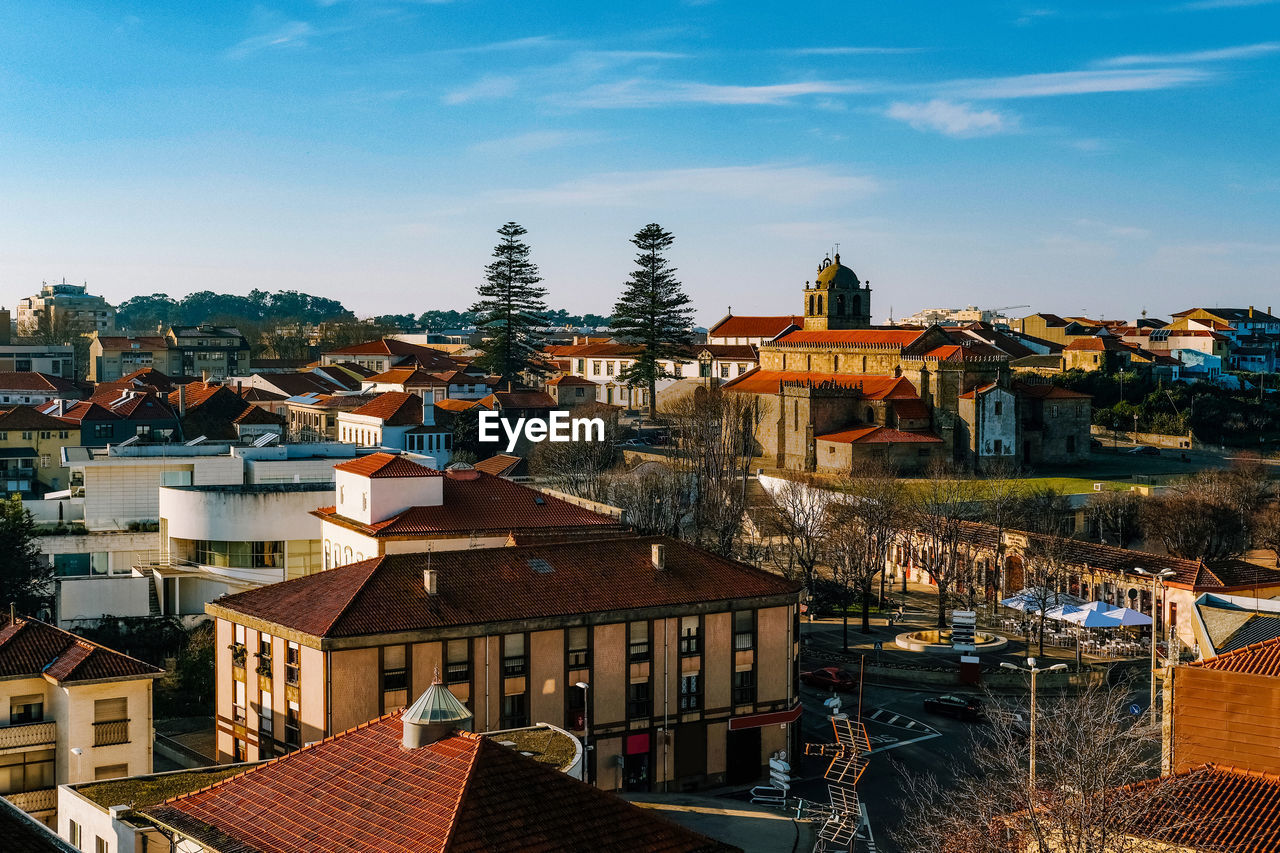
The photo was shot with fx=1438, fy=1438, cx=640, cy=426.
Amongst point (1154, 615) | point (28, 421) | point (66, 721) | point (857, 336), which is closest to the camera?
point (66, 721)

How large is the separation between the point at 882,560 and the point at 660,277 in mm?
37585

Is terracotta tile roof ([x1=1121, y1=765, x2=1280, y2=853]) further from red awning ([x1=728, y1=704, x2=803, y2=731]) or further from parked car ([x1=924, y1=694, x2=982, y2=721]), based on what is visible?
parked car ([x1=924, y1=694, x2=982, y2=721])

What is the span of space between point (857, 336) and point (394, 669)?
54130mm

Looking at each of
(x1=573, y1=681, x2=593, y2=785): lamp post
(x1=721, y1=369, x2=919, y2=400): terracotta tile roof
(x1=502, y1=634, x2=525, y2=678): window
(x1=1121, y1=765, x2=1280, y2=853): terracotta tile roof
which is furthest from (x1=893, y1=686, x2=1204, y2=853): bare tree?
(x1=721, y1=369, x2=919, y2=400): terracotta tile roof

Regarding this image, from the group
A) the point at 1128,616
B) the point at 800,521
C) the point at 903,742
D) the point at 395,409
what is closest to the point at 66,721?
the point at 903,742

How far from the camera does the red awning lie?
30.5 meters

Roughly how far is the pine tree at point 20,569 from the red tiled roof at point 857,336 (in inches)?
1752

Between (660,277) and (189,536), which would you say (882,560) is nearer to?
(189,536)

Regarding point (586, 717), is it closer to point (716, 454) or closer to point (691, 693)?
point (691, 693)

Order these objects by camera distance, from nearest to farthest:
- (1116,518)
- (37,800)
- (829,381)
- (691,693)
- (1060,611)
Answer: (37,800), (691,693), (1060,611), (1116,518), (829,381)

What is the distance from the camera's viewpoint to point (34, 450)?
67875mm

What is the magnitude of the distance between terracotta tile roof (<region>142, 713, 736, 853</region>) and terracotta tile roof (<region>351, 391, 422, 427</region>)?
A: 52.4 m

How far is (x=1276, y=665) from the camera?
857 inches

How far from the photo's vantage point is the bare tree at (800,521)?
50984 mm
